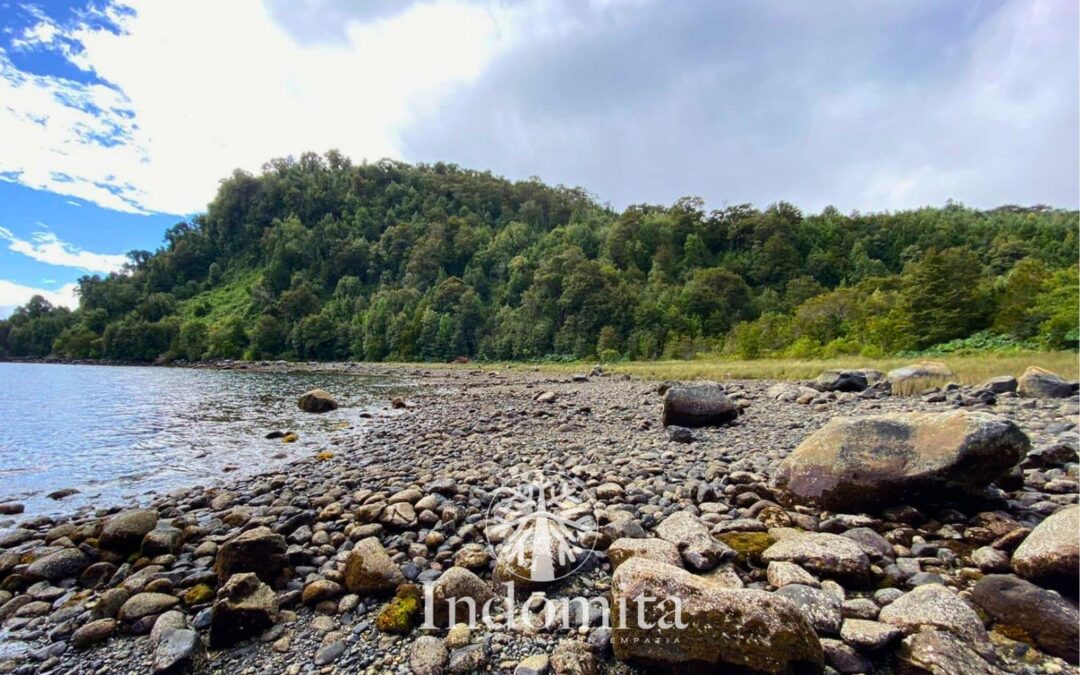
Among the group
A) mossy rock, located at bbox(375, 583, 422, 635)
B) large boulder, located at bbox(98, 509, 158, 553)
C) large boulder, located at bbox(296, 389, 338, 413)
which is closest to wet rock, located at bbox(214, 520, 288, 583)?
mossy rock, located at bbox(375, 583, 422, 635)

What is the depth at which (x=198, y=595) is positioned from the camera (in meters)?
4.21

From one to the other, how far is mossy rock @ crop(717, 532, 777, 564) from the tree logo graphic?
132cm

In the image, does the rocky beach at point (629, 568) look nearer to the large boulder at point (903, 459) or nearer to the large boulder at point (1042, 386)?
the large boulder at point (903, 459)

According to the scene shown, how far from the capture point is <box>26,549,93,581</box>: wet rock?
483 centimetres

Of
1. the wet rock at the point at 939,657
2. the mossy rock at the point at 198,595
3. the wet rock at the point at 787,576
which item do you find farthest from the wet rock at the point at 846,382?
the mossy rock at the point at 198,595

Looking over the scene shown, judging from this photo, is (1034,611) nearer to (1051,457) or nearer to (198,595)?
(1051,457)

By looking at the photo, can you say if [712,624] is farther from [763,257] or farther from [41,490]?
[763,257]

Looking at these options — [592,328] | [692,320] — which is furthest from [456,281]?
[692,320]

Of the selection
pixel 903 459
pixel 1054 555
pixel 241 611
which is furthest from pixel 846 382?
pixel 241 611

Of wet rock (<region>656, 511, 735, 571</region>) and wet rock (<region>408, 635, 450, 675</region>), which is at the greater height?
wet rock (<region>656, 511, 735, 571</region>)

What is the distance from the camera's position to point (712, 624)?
8.95 ft

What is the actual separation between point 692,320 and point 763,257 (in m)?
33.1

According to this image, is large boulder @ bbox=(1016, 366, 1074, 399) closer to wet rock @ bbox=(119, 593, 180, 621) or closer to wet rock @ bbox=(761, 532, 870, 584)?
wet rock @ bbox=(761, 532, 870, 584)

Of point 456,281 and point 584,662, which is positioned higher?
point 456,281
